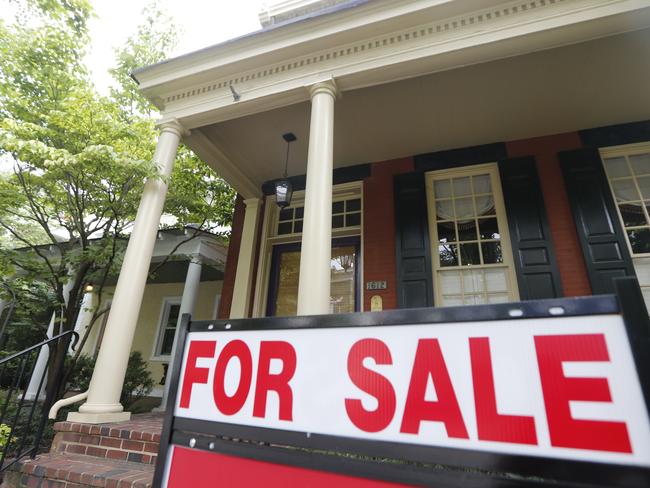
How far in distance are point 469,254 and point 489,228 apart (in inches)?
17.7

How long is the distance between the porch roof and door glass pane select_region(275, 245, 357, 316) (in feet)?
5.13

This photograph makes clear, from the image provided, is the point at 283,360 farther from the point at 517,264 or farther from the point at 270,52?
the point at 517,264

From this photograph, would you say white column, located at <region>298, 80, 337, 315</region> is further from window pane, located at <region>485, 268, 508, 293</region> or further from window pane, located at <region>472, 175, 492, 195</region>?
window pane, located at <region>472, 175, 492, 195</region>

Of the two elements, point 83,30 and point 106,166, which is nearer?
point 106,166

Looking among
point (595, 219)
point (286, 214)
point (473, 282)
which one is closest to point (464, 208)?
point (473, 282)

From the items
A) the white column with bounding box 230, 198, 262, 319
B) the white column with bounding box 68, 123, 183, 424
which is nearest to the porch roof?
the white column with bounding box 68, 123, 183, 424

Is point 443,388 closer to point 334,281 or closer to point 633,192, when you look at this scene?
point 334,281

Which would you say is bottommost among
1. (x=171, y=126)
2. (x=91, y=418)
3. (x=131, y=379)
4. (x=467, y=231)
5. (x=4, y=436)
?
(x=4, y=436)

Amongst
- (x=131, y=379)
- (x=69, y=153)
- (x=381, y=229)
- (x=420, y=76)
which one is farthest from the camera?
(x=131, y=379)

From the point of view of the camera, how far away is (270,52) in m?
3.55

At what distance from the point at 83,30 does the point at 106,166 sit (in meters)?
3.05

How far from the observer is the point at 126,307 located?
3.27 m

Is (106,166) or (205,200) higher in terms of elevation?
(205,200)

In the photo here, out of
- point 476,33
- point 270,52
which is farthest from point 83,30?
point 476,33
